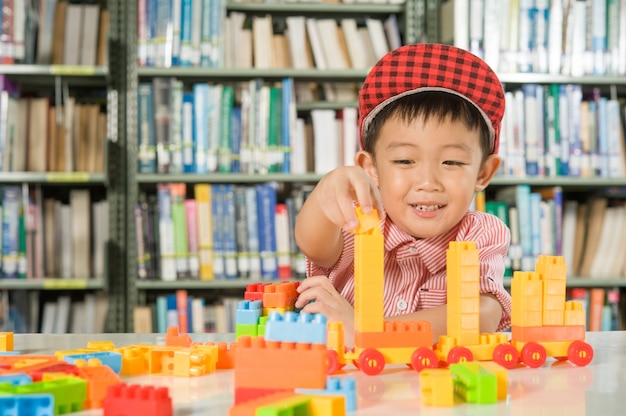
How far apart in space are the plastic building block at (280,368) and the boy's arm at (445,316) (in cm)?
41

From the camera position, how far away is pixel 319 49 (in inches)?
109

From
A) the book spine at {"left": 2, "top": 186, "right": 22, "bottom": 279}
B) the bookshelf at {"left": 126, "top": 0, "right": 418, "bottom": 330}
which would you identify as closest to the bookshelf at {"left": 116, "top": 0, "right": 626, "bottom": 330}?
the bookshelf at {"left": 126, "top": 0, "right": 418, "bottom": 330}

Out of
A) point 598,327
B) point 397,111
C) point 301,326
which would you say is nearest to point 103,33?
point 397,111

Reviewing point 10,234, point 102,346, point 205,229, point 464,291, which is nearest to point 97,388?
point 102,346

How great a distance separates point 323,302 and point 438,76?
16.0 inches

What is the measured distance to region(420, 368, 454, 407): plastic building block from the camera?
0.55 m

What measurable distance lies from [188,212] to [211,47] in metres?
0.62

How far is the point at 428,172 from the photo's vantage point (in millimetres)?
1113

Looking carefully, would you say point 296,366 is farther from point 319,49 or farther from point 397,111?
point 319,49

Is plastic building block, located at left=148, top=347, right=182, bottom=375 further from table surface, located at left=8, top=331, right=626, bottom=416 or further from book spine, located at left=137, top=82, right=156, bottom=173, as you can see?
book spine, located at left=137, top=82, right=156, bottom=173

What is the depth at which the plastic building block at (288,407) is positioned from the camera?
449mm

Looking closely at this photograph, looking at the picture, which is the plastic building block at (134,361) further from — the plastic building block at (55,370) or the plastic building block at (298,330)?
the plastic building block at (298,330)

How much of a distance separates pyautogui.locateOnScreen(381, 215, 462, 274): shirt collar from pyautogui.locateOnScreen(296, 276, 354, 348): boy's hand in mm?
269

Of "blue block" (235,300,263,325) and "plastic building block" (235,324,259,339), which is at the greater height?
"blue block" (235,300,263,325)
